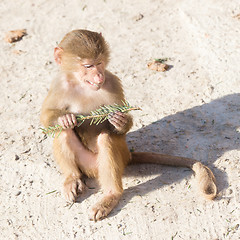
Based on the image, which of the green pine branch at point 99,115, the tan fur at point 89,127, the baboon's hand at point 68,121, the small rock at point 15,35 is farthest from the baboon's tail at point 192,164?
the small rock at point 15,35

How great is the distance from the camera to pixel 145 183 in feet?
14.3

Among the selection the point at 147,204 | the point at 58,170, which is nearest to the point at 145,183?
the point at 147,204

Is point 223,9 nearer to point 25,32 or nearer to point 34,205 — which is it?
point 25,32

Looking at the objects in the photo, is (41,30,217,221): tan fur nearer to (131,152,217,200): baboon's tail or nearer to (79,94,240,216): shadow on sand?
(131,152,217,200): baboon's tail

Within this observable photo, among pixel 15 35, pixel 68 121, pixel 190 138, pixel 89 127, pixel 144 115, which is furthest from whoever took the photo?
pixel 15 35

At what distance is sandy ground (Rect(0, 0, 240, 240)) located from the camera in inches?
155

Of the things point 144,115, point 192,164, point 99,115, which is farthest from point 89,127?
point 144,115

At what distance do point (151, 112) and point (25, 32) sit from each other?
9.85 ft

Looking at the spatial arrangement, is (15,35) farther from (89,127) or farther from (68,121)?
(68,121)

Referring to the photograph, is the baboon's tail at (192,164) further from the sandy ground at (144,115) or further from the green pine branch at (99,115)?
the green pine branch at (99,115)

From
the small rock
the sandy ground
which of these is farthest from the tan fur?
the small rock

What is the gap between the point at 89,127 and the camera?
426 centimetres

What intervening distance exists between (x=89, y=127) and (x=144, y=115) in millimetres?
1307

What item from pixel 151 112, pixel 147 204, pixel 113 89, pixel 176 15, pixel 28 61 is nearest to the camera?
pixel 147 204
